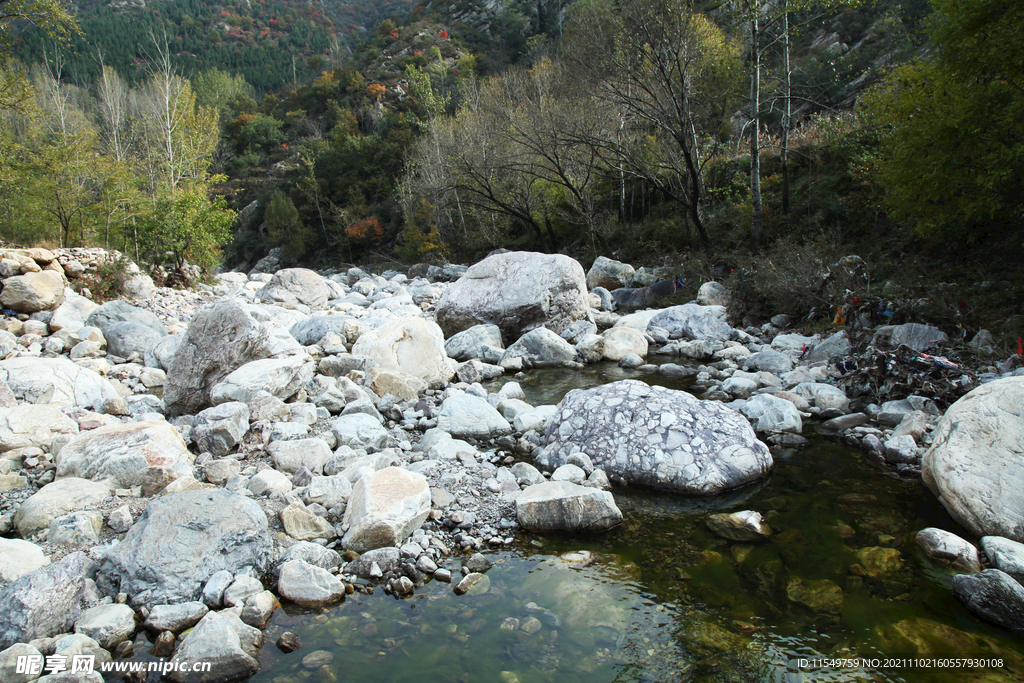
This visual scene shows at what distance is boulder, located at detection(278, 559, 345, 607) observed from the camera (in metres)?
3.18

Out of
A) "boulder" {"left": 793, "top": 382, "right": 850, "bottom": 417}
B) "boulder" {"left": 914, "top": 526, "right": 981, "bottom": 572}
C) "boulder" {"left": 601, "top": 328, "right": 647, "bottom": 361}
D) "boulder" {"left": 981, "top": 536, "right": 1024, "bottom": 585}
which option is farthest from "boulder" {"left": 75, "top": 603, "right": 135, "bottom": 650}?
"boulder" {"left": 601, "top": 328, "right": 647, "bottom": 361}

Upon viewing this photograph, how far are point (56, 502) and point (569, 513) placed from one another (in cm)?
360

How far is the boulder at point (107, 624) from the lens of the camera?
110 inches

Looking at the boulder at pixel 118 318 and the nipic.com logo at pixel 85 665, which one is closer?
the nipic.com logo at pixel 85 665

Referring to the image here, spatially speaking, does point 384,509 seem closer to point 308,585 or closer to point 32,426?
point 308,585

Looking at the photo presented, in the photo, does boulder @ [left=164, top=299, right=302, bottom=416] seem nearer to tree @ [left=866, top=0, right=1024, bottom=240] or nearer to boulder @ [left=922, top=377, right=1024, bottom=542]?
boulder @ [left=922, top=377, right=1024, bottom=542]

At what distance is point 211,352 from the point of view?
21.8 ft

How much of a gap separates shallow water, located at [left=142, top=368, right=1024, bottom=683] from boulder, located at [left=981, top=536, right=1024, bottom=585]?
28 centimetres


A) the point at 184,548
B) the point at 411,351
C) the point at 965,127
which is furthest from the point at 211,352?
the point at 965,127

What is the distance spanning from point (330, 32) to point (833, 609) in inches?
4194

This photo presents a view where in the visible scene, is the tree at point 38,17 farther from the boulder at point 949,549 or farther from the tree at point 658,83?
the boulder at point 949,549

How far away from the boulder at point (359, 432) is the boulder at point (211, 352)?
193 cm

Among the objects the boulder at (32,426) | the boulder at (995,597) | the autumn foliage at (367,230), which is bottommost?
the boulder at (995,597)

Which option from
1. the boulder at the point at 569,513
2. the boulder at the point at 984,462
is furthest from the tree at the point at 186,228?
the boulder at the point at 984,462
